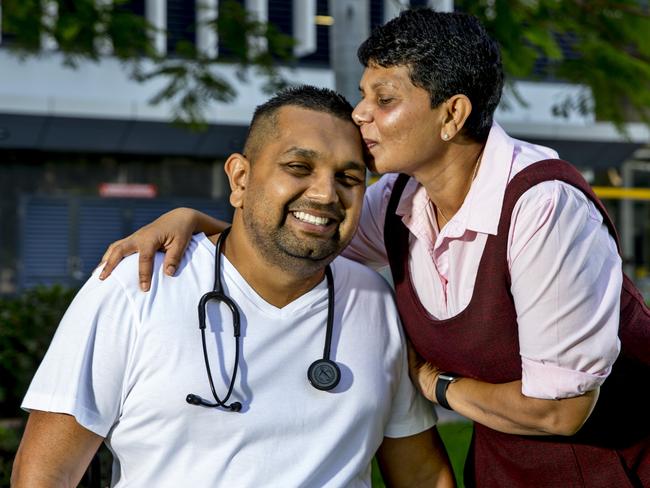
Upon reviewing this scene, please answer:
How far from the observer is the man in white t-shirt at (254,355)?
2.67m

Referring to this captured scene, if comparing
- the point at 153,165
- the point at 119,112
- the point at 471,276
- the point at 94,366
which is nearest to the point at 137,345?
the point at 94,366

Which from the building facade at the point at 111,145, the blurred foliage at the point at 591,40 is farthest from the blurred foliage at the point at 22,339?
the building facade at the point at 111,145

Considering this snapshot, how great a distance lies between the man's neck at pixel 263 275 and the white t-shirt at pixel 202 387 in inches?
1.1

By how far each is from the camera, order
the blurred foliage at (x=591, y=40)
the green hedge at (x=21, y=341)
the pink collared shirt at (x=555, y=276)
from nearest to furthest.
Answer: the pink collared shirt at (x=555, y=276) < the blurred foliage at (x=591, y=40) < the green hedge at (x=21, y=341)

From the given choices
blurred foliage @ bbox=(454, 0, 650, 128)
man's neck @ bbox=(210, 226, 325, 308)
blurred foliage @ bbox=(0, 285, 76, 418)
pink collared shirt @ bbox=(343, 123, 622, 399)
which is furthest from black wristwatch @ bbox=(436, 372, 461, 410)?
blurred foliage @ bbox=(0, 285, 76, 418)

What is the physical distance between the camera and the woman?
2570mm

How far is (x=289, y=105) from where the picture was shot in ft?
9.57

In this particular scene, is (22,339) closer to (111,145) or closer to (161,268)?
(161,268)

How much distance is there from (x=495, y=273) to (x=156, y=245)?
3.10 ft

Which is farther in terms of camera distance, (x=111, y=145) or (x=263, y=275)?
(x=111, y=145)

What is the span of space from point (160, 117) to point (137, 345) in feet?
54.5

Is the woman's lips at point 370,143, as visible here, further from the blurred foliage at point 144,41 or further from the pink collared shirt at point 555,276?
the blurred foliage at point 144,41

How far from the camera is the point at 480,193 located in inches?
110

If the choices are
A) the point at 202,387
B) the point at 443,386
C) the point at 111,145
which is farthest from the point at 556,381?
the point at 111,145
